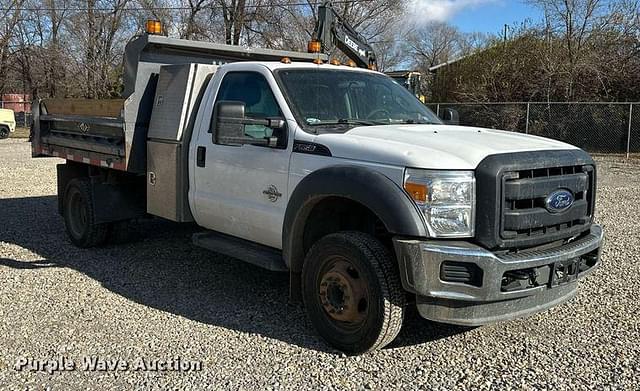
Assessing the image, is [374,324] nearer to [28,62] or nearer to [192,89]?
[192,89]

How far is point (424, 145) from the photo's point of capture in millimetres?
4156

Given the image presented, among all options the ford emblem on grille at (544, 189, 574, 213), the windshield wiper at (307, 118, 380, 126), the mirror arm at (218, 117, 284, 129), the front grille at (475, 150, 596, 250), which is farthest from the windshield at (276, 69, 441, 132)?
the ford emblem on grille at (544, 189, 574, 213)

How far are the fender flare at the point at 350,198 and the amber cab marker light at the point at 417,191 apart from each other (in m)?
0.03

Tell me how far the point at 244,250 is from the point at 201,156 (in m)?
0.97

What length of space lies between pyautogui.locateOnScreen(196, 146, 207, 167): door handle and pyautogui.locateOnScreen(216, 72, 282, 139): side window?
0.46m

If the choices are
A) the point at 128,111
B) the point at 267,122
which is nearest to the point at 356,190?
the point at 267,122

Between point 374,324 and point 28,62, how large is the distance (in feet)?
162

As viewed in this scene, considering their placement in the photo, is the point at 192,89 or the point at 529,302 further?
the point at 192,89

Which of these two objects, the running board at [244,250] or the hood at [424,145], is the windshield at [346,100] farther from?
the running board at [244,250]

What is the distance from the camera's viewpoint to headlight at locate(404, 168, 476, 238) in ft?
12.7

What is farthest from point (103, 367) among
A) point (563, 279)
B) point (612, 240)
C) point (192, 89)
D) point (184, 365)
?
point (612, 240)

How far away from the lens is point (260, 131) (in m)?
5.00

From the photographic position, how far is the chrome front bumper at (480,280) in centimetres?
384

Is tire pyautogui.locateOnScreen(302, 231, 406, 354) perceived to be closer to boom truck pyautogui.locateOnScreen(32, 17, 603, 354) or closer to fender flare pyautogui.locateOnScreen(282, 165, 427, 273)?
boom truck pyautogui.locateOnScreen(32, 17, 603, 354)
